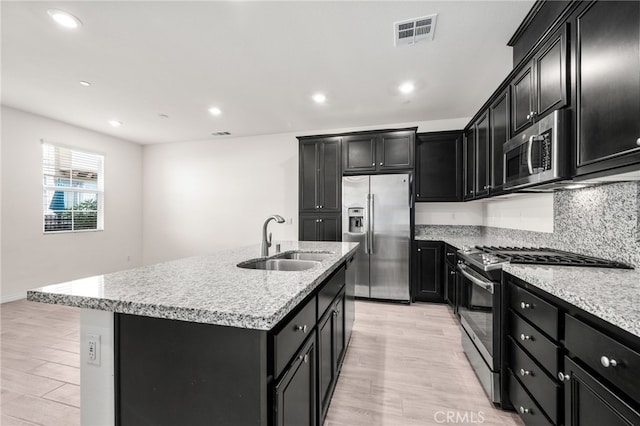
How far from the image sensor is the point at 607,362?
3.09ft

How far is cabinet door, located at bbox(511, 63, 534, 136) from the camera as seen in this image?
1.93 metres

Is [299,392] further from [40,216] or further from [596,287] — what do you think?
[40,216]

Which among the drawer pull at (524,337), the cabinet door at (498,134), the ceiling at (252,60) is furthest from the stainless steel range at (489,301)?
the ceiling at (252,60)

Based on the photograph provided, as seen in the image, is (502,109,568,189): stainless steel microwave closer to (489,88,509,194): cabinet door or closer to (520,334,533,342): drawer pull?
(489,88,509,194): cabinet door

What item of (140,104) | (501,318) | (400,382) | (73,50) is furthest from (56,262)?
(501,318)

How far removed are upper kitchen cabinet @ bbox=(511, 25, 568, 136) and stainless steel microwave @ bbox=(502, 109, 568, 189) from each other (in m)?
0.09

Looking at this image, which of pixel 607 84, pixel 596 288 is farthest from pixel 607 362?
pixel 607 84

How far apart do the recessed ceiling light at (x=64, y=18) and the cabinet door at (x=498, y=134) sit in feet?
11.5

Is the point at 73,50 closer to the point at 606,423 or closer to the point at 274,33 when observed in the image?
the point at 274,33

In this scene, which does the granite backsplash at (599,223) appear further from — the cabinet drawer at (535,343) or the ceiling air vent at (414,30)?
the ceiling air vent at (414,30)

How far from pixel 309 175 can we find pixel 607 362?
384cm

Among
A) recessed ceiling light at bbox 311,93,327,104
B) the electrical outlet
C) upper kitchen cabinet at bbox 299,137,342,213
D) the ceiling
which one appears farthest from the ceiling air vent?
the electrical outlet

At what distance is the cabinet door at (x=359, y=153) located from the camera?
13.6ft

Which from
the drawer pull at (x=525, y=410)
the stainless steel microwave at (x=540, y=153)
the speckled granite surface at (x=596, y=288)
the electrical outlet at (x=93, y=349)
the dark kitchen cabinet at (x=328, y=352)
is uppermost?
the stainless steel microwave at (x=540, y=153)
